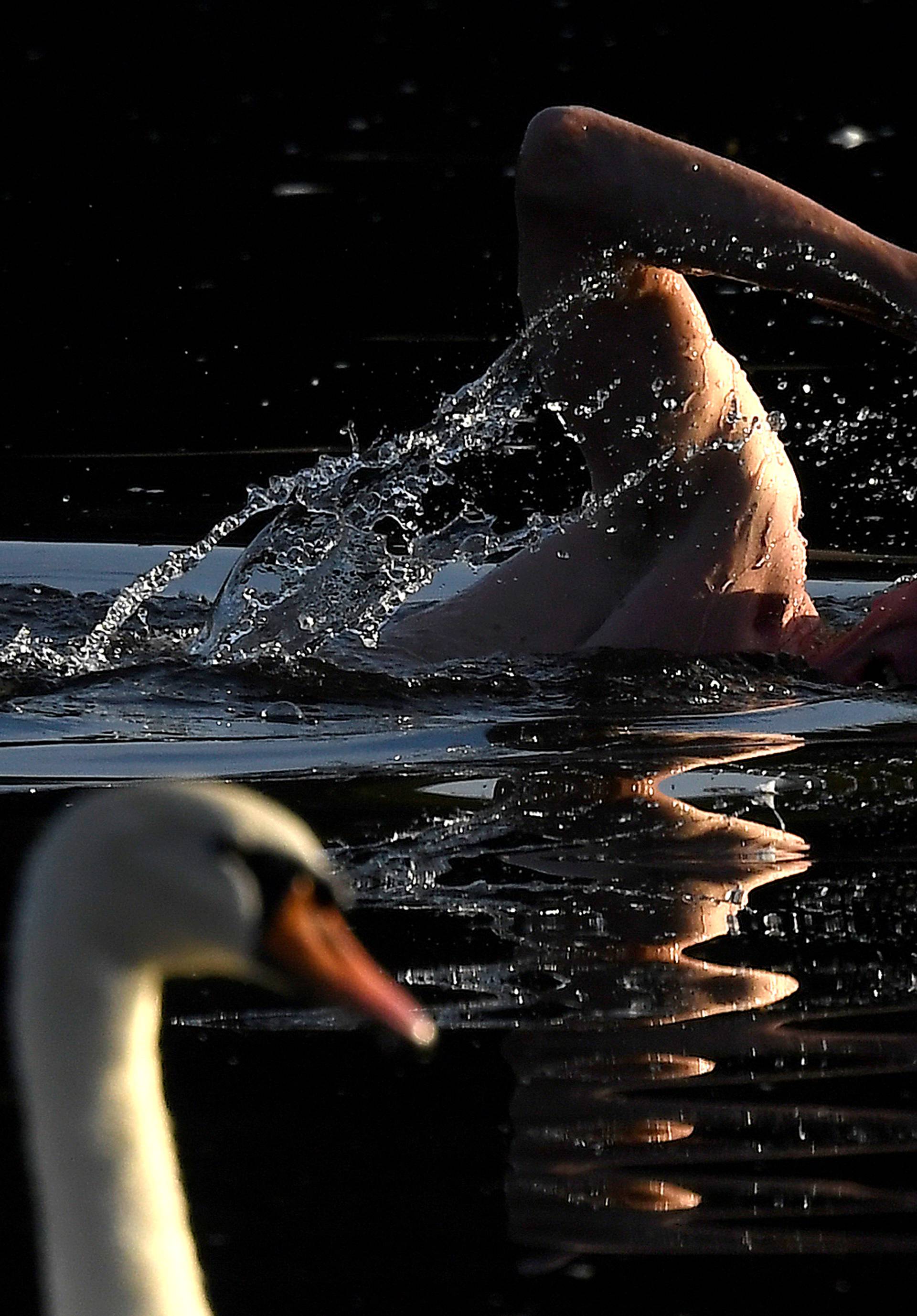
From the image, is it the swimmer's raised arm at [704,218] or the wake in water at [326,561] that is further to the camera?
the wake in water at [326,561]

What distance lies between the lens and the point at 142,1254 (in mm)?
1819

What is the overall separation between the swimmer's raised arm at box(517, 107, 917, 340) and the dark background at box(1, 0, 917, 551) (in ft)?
7.64

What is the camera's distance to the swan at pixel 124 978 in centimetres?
182

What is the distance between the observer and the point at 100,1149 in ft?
6.04

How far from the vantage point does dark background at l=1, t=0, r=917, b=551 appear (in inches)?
332

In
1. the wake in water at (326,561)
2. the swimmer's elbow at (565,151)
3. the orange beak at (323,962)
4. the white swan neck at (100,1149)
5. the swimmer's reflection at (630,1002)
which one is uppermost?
the swimmer's elbow at (565,151)

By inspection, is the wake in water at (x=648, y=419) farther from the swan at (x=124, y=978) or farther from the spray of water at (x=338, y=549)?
the swan at (x=124, y=978)

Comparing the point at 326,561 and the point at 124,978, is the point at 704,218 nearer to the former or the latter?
the point at 326,561

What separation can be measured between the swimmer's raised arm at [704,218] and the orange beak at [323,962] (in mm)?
3100

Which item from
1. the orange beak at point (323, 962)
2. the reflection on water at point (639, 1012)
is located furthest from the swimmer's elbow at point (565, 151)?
the orange beak at point (323, 962)

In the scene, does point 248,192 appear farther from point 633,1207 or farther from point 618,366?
point 633,1207

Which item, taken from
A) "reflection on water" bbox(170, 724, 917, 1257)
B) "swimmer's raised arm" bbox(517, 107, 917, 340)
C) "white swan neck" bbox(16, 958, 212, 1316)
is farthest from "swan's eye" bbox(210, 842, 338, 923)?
"swimmer's raised arm" bbox(517, 107, 917, 340)

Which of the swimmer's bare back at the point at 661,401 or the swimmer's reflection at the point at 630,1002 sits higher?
the swimmer's bare back at the point at 661,401

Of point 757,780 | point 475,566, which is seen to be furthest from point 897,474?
point 757,780
